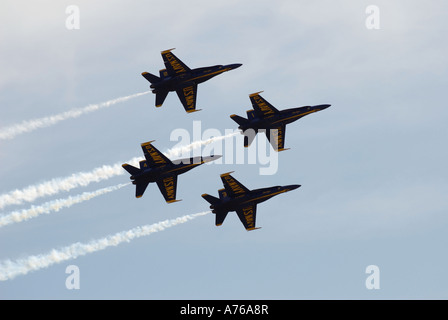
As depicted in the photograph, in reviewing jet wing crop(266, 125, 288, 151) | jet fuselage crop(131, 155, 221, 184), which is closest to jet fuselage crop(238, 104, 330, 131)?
jet wing crop(266, 125, 288, 151)

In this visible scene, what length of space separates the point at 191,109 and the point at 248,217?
1747 cm

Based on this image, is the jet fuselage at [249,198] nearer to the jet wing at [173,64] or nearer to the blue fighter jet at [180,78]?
the blue fighter jet at [180,78]

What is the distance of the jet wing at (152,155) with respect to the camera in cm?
12825

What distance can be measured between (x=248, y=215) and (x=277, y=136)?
12.2 m

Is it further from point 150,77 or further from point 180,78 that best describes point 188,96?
point 150,77

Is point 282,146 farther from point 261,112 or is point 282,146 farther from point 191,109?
point 191,109

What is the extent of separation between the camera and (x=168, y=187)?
129250 millimetres

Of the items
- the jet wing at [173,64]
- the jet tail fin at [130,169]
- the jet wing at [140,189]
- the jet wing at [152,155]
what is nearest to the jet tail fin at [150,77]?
the jet wing at [173,64]

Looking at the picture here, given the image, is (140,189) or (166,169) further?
(166,169)


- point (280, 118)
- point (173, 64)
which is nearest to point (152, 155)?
point (173, 64)

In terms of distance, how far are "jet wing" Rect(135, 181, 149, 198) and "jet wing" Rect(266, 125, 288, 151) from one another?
1866cm

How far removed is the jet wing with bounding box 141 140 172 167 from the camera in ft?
421

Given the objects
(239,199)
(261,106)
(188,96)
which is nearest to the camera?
(239,199)
